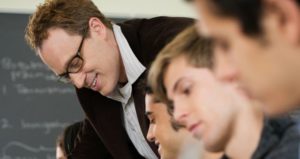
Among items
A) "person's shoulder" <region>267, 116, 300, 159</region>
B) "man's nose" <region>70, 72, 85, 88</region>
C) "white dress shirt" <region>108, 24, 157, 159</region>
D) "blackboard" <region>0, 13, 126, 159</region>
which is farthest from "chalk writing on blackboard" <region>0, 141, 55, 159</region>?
"person's shoulder" <region>267, 116, 300, 159</region>

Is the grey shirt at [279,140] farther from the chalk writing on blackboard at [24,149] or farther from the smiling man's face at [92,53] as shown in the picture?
the chalk writing on blackboard at [24,149]

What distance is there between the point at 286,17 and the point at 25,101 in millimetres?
2423

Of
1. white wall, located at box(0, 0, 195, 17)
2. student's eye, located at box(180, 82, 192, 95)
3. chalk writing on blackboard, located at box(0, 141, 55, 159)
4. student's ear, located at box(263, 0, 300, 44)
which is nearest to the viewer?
student's ear, located at box(263, 0, 300, 44)

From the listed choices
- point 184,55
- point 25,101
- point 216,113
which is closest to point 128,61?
point 184,55

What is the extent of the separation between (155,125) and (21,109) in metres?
1.50

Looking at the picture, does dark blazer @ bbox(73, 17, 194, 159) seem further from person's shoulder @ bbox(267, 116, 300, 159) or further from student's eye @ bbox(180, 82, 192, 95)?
person's shoulder @ bbox(267, 116, 300, 159)

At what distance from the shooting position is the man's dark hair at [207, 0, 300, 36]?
1.53 ft

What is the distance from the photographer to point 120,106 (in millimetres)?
1717

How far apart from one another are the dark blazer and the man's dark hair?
2.96ft

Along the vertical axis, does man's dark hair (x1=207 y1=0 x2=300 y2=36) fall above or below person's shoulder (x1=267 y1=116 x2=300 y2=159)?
above

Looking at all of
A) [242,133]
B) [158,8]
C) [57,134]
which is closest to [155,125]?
[242,133]

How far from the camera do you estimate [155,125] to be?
1.41 metres

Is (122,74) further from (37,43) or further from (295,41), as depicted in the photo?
(295,41)

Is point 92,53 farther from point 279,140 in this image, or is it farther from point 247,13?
point 247,13
